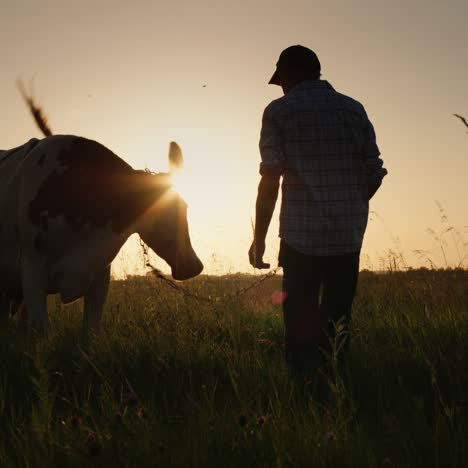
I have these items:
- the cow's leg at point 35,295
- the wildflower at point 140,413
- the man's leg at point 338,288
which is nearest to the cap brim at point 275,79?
the man's leg at point 338,288

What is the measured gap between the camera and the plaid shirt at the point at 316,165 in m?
3.76

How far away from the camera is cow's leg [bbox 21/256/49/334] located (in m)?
4.79

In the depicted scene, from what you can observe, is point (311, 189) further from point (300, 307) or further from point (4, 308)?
point (4, 308)

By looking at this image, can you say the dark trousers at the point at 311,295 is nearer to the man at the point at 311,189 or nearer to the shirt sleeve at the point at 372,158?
the man at the point at 311,189

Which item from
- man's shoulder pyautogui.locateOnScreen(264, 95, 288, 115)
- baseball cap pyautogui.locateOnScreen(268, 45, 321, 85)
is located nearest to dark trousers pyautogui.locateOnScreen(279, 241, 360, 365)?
man's shoulder pyautogui.locateOnScreen(264, 95, 288, 115)

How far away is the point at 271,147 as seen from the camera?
3.76m

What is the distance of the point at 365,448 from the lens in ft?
7.27

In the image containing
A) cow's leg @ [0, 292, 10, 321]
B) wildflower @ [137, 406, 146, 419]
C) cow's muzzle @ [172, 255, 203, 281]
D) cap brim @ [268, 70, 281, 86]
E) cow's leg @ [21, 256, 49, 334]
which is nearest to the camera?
wildflower @ [137, 406, 146, 419]

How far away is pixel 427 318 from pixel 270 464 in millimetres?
3082

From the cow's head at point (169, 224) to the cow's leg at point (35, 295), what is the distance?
103 cm

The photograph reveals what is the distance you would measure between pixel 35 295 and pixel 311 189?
95.4 inches

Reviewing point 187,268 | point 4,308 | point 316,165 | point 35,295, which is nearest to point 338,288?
point 316,165

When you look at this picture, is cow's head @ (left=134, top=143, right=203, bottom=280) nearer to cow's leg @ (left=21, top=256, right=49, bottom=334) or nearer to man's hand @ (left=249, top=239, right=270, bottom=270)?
cow's leg @ (left=21, top=256, right=49, bottom=334)

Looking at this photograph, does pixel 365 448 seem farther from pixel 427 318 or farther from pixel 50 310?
pixel 50 310
